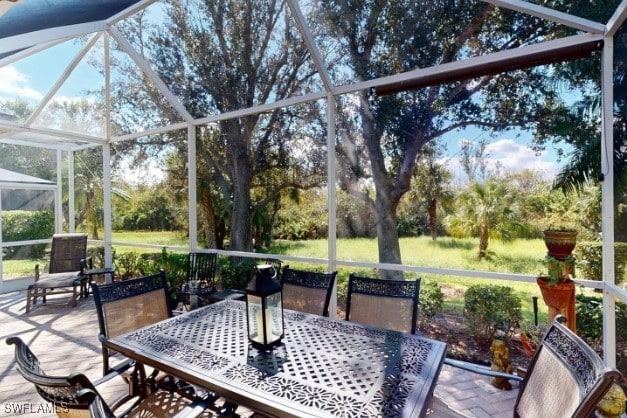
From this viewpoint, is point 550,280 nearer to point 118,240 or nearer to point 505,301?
point 505,301

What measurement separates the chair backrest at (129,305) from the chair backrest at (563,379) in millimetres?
2398

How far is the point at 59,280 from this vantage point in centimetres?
531

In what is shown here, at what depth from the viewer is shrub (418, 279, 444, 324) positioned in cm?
371

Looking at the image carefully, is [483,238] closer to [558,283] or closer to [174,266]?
[558,283]

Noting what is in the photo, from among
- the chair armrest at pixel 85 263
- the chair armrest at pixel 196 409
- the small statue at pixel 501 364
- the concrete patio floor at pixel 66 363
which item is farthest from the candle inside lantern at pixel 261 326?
the chair armrest at pixel 85 263

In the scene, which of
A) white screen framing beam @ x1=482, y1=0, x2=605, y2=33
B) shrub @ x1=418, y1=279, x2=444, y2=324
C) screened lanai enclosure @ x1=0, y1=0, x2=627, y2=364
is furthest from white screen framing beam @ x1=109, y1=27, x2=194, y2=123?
white screen framing beam @ x1=482, y1=0, x2=605, y2=33

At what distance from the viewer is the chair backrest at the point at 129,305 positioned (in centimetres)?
218

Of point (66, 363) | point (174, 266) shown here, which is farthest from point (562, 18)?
point (174, 266)

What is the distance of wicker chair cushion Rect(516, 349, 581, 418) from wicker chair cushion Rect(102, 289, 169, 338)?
7.95 ft

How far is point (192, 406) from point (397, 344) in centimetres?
112

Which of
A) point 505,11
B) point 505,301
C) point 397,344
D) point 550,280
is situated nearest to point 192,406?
point 397,344

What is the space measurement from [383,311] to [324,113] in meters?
3.05

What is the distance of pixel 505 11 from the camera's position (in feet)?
10.3

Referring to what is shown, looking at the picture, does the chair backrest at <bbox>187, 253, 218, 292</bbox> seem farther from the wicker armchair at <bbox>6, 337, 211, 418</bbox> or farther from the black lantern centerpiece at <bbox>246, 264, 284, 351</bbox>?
the wicker armchair at <bbox>6, 337, 211, 418</bbox>
